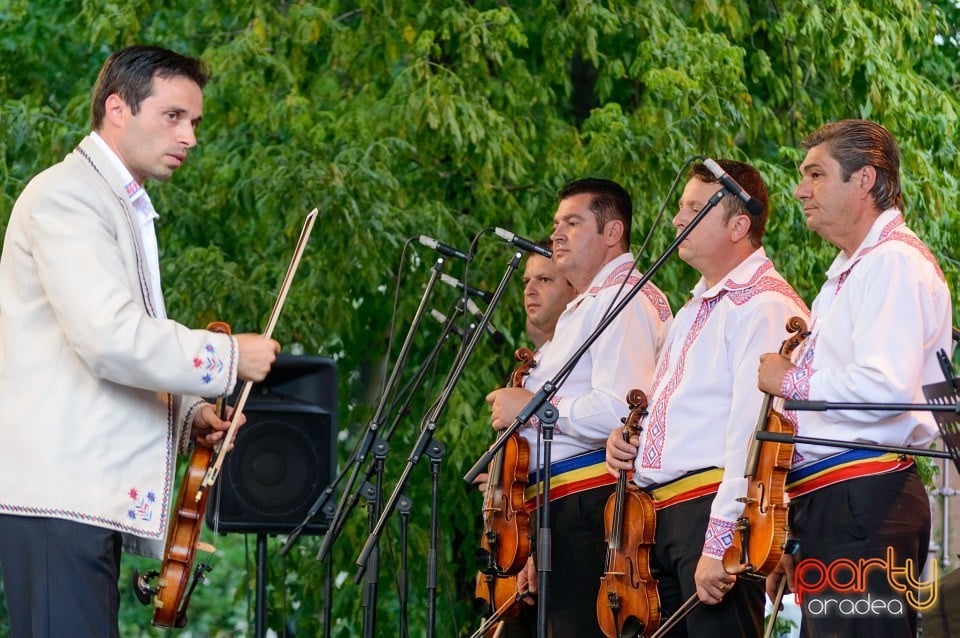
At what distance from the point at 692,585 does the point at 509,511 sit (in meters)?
0.97

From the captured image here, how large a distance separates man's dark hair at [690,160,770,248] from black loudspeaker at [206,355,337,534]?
194 centimetres

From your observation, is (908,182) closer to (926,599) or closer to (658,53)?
(658,53)

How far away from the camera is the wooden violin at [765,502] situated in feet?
11.7

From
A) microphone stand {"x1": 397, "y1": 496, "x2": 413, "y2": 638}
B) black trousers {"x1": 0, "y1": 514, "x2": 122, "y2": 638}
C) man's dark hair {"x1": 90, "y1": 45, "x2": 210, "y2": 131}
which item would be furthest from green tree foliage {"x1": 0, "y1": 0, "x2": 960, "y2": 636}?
black trousers {"x1": 0, "y1": 514, "x2": 122, "y2": 638}

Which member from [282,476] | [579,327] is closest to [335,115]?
[282,476]

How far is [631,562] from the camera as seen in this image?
430 centimetres

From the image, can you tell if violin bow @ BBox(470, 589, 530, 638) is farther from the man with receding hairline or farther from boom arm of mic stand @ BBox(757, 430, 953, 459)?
boom arm of mic stand @ BBox(757, 430, 953, 459)

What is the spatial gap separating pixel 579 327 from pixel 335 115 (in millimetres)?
2792

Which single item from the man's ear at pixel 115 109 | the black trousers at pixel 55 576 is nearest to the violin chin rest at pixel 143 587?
the black trousers at pixel 55 576

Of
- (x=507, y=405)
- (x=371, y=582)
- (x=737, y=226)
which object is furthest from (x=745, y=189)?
(x=371, y=582)

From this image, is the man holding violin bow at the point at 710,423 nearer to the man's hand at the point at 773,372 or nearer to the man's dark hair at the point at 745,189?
the man's dark hair at the point at 745,189

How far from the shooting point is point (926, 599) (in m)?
3.55

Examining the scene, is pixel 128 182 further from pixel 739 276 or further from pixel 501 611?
pixel 501 611

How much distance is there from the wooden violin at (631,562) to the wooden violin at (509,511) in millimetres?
608
